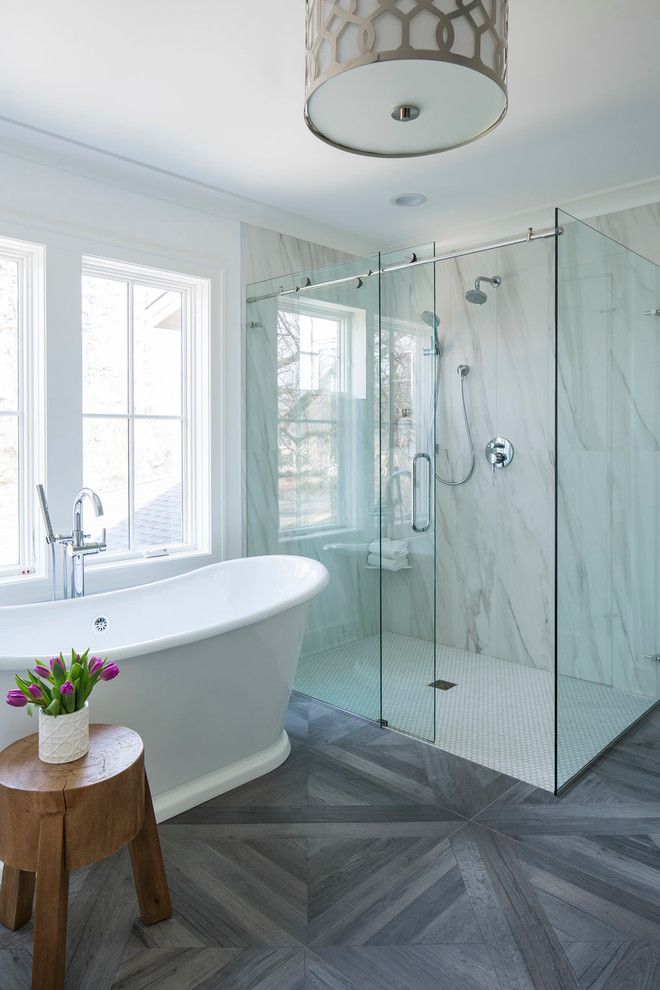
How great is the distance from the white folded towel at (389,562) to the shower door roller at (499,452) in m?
1.17

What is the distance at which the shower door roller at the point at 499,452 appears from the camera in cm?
399

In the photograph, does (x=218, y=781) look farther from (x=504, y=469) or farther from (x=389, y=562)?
(x=504, y=469)

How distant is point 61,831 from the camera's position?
1681 millimetres

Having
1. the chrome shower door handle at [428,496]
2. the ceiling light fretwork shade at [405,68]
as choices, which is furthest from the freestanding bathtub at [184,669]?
the ceiling light fretwork shade at [405,68]

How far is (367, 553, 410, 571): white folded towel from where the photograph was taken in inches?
124

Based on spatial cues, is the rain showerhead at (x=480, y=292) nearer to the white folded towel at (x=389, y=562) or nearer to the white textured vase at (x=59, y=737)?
the white folded towel at (x=389, y=562)

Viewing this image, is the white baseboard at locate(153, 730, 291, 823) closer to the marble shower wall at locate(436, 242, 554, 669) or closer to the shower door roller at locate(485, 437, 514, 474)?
the marble shower wall at locate(436, 242, 554, 669)

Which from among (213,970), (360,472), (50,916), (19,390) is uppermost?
(19,390)

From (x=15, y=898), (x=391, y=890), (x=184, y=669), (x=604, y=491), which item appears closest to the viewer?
(x=15, y=898)

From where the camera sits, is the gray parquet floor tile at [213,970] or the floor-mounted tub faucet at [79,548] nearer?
the gray parquet floor tile at [213,970]

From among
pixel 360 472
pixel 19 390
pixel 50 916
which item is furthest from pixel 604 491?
pixel 19 390

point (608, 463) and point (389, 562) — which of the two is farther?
point (389, 562)

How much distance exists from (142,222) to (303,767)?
262 cm

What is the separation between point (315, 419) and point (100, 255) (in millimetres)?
1259
